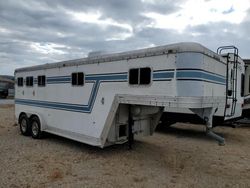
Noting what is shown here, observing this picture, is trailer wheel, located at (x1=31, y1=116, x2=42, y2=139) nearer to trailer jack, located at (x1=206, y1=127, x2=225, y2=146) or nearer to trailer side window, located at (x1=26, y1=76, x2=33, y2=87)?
trailer side window, located at (x1=26, y1=76, x2=33, y2=87)

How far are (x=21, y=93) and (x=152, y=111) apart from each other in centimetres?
573

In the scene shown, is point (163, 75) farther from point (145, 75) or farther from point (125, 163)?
point (125, 163)

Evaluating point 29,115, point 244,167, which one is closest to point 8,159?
point 29,115

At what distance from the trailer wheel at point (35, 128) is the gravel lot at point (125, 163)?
294 mm

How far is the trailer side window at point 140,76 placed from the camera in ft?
20.1

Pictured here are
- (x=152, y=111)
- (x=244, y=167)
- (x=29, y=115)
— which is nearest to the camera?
(x=244, y=167)

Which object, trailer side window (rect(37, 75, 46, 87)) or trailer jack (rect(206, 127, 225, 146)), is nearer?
trailer jack (rect(206, 127, 225, 146))

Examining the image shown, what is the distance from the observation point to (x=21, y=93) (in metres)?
10.7

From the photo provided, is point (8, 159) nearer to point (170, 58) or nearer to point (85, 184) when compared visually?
point (85, 184)

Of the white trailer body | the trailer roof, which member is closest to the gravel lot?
the white trailer body

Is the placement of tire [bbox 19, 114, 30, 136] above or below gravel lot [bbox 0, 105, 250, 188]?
above

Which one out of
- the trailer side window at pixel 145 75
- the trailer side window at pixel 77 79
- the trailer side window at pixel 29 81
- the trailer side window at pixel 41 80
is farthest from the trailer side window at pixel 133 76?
the trailer side window at pixel 29 81

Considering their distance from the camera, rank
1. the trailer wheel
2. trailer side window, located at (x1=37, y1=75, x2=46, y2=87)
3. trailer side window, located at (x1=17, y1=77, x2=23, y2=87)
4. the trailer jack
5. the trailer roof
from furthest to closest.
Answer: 1. trailer side window, located at (x1=17, y1=77, x2=23, y2=87)
2. trailer side window, located at (x1=37, y1=75, x2=46, y2=87)
3. the trailer wheel
4. the trailer jack
5. the trailer roof

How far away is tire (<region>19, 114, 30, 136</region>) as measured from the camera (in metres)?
9.83
